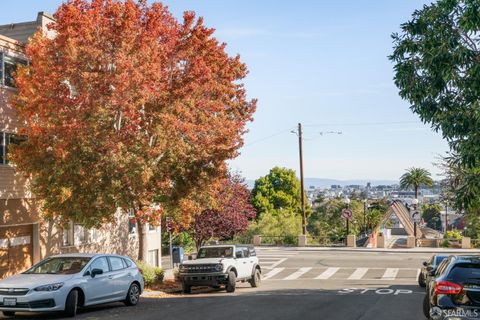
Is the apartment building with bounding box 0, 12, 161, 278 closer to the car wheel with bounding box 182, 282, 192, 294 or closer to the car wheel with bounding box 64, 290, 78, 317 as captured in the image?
the car wheel with bounding box 182, 282, 192, 294

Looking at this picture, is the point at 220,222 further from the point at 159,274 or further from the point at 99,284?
the point at 99,284

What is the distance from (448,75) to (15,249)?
16.7 meters

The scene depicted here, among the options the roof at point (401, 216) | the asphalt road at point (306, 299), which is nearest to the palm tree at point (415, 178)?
the roof at point (401, 216)

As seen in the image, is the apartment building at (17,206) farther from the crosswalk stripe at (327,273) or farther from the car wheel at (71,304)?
the crosswalk stripe at (327,273)

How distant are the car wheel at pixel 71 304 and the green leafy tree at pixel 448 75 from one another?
30.6 feet

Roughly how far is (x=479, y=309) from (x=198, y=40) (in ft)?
52.8

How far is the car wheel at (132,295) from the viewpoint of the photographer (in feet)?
64.0

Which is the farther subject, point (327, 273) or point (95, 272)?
point (327, 273)

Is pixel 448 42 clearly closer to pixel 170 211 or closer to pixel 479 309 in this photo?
pixel 479 309

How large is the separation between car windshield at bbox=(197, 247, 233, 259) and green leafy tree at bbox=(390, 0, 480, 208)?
11.5 metres

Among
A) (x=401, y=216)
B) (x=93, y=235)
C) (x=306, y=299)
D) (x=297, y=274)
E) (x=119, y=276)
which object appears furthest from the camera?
(x=401, y=216)

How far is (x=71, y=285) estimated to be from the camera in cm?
1675

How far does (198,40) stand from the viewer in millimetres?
25531

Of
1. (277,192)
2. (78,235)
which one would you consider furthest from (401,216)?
(78,235)
